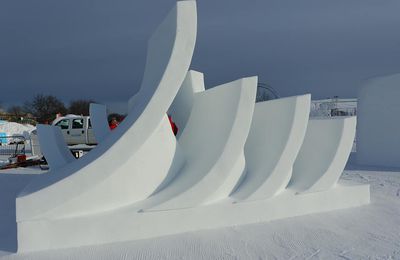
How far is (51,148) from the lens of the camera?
6375mm

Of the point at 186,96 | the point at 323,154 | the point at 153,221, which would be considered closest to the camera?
the point at 153,221

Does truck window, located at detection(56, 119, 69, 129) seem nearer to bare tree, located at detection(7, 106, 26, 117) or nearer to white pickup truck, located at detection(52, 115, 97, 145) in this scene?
white pickup truck, located at detection(52, 115, 97, 145)

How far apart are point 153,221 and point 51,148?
124 inches

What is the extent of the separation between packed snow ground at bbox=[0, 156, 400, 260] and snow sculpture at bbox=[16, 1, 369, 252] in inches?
7.8

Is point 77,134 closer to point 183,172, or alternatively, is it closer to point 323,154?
point 183,172

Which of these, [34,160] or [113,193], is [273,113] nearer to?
[113,193]

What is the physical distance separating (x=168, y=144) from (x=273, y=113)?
1887 mm

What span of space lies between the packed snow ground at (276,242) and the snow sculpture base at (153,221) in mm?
119

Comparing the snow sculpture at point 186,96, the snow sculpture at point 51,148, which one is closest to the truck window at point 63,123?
the snow sculpture at point 51,148

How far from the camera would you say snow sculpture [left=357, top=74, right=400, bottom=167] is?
36.7 ft

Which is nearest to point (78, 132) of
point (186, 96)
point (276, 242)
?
point (186, 96)

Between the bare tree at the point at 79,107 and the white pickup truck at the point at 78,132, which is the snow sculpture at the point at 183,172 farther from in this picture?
the bare tree at the point at 79,107

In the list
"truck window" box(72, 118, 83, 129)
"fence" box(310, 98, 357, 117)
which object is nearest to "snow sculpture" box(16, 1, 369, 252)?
"truck window" box(72, 118, 83, 129)

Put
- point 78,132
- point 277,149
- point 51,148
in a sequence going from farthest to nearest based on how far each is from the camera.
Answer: point 78,132 < point 51,148 < point 277,149
